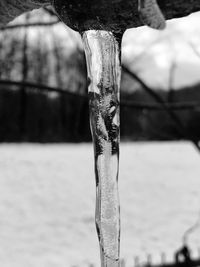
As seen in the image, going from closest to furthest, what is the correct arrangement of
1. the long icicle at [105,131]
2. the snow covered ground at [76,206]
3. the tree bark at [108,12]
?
the tree bark at [108,12], the long icicle at [105,131], the snow covered ground at [76,206]

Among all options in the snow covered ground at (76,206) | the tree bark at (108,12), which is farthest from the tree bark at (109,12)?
the snow covered ground at (76,206)

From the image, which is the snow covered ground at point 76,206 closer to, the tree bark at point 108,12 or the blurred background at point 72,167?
the blurred background at point 72,167

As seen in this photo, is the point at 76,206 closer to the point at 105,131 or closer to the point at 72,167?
the point at 72,167

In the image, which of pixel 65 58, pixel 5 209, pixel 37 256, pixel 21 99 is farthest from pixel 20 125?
pixel 37 256

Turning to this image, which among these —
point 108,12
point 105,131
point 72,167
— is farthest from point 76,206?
point 108,12

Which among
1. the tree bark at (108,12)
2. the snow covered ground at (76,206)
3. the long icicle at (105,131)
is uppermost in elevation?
the tree bark at (108,12)

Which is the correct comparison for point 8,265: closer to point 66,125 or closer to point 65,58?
point 65,58

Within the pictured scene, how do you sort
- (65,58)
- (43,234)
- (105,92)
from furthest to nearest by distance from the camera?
(65,58) → (43,234) → (105,92)
